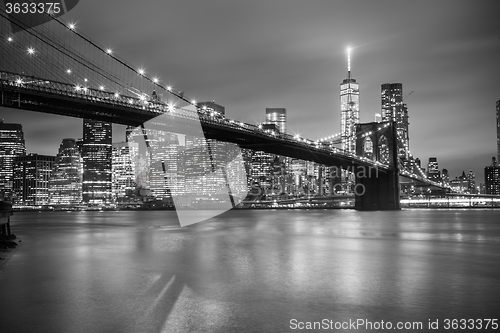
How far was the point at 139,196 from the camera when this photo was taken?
14162cm

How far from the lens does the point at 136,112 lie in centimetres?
3597

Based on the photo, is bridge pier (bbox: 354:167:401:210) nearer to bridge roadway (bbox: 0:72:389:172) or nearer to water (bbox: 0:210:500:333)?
bridge roadway (bbox: 0:72:389:172)

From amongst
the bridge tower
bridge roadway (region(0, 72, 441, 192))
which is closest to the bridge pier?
the bridge tower

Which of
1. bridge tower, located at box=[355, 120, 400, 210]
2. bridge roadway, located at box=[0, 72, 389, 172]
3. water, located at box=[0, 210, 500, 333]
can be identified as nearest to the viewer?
water, located at box=[0, 210, 500, 333]

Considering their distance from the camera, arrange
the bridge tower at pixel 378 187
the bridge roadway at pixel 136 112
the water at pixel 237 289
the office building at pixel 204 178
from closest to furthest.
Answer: the water at pixel 237 289 < the bridge roadway at pixel 136 112 < the bridge tower at pixel 378 187 < the office building at pixel 204 178

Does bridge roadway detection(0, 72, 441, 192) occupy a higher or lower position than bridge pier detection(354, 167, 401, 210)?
higher

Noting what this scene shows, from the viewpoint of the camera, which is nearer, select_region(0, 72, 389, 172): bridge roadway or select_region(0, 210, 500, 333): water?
select_region(0, 210, 500, 333): water

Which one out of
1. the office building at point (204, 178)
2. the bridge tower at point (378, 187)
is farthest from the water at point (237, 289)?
the office building at point (204, 178)

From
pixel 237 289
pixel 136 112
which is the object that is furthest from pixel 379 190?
pixel 237 289

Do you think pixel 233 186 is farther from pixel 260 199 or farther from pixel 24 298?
pixel 24 298

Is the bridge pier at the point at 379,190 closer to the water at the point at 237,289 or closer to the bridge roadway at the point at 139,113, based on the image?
the bridge roadway at the point at 139,113

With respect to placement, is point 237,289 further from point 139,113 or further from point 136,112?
point 139,113

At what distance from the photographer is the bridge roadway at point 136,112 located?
2938 centimetres

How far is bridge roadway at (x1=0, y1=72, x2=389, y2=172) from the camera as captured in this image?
2938 centimetres
